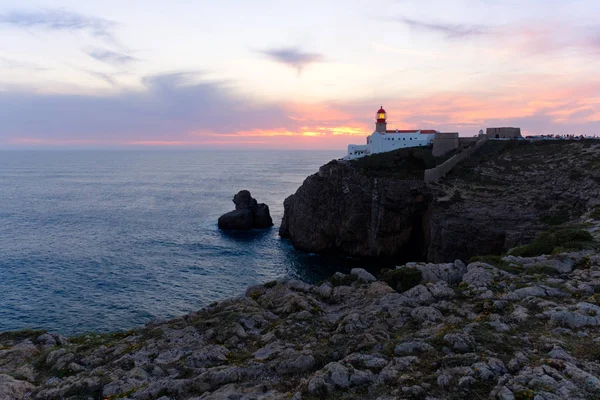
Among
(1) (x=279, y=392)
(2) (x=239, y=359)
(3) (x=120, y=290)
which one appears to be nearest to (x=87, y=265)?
(3) (x=120, y=290)

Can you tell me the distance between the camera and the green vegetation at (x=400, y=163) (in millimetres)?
63562

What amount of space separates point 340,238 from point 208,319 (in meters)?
44.4

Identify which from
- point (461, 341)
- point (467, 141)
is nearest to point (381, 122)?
point (467, 141)

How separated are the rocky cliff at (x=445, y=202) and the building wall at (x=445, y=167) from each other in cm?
101

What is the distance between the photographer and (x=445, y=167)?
61.8m

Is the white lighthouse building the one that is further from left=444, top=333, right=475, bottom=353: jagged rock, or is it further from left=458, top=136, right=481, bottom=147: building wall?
left=444, top=333, right=475, bottom=353: jagged rock

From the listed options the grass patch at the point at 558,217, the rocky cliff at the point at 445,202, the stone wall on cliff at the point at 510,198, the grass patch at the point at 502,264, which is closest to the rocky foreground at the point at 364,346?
the grass patch at the point at 502,264

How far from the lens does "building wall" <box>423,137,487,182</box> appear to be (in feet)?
195

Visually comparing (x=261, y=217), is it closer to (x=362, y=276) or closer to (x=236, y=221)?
(x=236, y=221)

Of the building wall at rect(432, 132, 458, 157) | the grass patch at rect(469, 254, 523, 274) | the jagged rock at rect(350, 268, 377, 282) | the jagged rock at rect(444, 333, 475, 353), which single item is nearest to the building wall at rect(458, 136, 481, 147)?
the building wall at rect(432, 132, 458, 157)

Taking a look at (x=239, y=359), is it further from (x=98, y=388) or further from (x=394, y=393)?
(x=394, y=393)

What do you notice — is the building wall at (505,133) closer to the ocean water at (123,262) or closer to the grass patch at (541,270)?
the ocean water at (123,262)

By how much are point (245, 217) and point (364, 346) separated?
61.9 meters

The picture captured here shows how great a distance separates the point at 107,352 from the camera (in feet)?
52.3
